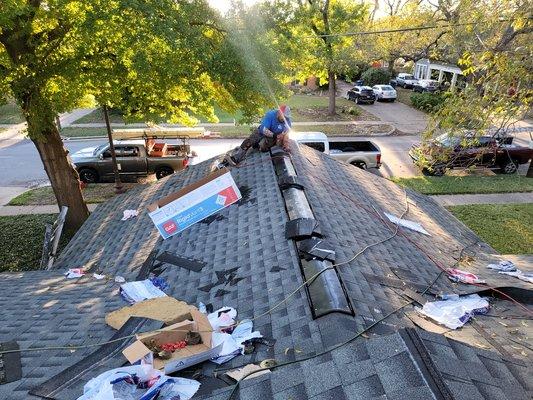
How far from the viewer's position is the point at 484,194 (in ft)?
55.4

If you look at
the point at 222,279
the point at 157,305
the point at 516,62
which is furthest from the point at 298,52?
the point at 157,305

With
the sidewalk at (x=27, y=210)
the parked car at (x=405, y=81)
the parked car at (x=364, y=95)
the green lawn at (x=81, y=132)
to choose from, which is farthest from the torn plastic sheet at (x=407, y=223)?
the parked car at (x=405, y=81)

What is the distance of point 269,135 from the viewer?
28.8 ft

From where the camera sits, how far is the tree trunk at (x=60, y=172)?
38.0 ft

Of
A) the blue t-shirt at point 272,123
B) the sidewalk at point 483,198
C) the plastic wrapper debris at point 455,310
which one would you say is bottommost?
the sidewalk at point 483,198

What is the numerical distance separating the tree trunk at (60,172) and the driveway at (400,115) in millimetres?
21496

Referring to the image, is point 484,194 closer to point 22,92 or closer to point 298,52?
point 298,52

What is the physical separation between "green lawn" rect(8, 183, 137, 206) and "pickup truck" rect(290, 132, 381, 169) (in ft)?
27.4

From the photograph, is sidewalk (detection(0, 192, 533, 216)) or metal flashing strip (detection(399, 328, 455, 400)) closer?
metal flashing strip (detection(399, 328, 455, 400))

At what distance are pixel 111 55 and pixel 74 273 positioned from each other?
6302 millimetres

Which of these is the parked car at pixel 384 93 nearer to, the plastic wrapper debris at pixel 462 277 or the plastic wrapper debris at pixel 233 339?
the plastic wrapper debris at pixel 462 277

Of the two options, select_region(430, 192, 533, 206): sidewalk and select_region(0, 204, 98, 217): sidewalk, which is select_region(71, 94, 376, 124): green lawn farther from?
select_region(0, 204, 98, 217): sidewalk

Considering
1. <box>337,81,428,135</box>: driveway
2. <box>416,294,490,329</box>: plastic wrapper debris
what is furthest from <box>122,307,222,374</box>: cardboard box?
<box>337,81,428,135</box>: driveway

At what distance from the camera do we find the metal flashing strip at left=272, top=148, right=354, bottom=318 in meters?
3.82
